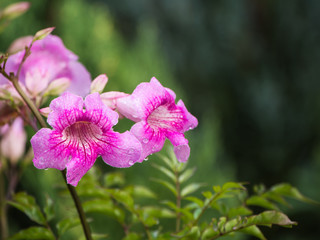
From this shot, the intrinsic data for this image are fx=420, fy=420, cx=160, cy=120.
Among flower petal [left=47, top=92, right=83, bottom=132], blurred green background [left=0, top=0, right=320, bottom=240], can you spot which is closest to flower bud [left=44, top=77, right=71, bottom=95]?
flower petal [left=47, top=92, right=83, bottom=132]

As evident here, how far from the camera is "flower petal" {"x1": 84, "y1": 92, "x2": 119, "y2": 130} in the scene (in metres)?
0.34

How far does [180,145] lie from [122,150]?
0.06 metres

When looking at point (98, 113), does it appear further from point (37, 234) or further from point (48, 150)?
point (37, 234)

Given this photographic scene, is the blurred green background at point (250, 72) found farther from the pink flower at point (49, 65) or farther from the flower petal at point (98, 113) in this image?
the flower petal at point (98, 113)

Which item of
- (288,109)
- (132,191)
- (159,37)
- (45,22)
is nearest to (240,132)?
(288,109)

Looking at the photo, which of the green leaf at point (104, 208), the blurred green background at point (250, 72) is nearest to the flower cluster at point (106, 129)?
the green leaf at point (104, 208)

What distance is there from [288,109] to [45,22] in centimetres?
223

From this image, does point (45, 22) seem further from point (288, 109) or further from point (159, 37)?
point (288, 109)

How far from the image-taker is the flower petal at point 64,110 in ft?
1.08

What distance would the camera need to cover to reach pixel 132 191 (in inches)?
19.8

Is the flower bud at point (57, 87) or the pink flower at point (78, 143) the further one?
the flower bud at point (57, 87)

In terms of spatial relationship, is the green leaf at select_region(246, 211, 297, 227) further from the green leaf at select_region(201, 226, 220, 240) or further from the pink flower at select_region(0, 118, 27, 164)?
the pink flower at select_region(0, 118, 27, 164)

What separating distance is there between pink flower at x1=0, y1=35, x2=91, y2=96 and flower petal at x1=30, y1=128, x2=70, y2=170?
0.14 meters

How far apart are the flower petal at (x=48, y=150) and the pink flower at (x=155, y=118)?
0.06 metres
